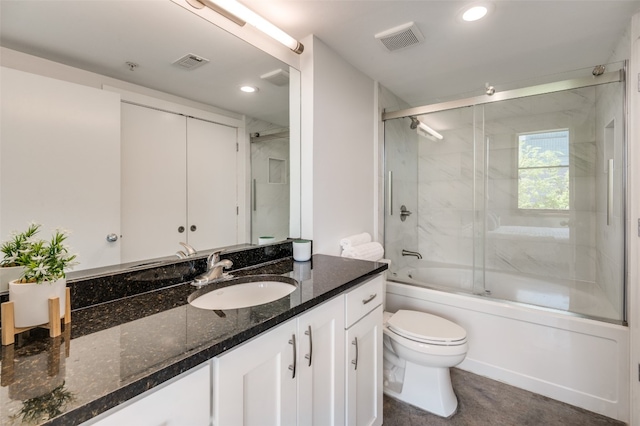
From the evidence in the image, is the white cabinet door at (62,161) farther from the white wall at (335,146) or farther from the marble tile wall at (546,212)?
the marble tile wall at (546,212)

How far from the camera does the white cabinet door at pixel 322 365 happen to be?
995 millimetres

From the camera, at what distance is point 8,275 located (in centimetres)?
79

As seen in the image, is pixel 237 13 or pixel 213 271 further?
pixel 237 13

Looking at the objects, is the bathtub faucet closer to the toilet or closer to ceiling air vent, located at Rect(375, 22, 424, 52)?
the toilet

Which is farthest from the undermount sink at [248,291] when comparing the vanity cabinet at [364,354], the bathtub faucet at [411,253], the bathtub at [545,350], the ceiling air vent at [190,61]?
the bathtub faucet at [411,253]

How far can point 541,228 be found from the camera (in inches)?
103

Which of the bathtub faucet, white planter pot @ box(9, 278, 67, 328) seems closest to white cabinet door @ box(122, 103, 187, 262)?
white planter pot @ box(9, 278, 67, 328)

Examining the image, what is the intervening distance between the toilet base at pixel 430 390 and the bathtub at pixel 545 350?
48 centimetres

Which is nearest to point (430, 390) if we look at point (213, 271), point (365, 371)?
point (365, 371)

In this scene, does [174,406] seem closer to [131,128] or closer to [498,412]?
[131,128]

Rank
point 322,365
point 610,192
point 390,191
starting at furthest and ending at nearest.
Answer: point 390,191, point 610,192, point 322,365

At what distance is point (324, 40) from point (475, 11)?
0.87 meters

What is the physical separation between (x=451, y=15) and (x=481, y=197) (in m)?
1.81

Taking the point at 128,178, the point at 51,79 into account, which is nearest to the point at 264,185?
the point at 128,178
